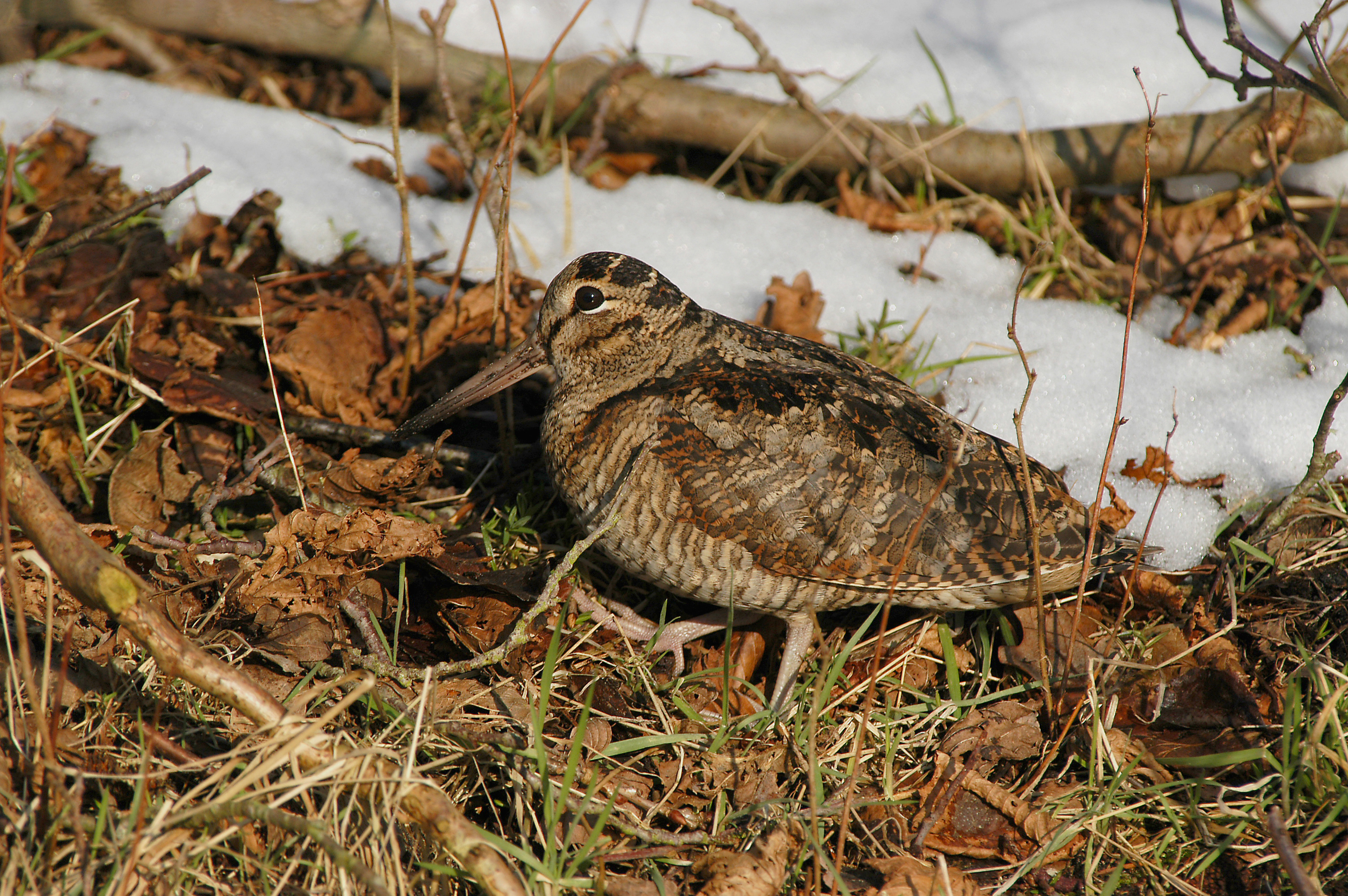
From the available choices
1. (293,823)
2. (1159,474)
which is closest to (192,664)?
(293,823)

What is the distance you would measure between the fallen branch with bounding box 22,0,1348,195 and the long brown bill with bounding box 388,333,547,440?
6.15ft

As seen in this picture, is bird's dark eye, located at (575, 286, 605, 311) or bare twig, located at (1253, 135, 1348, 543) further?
bird's dark eye, located at (575, 286, 605, 311)

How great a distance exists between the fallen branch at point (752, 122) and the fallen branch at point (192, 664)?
2.94 m

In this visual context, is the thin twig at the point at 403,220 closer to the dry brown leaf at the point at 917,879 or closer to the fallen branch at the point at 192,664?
the fallen branch at the point at 192,664

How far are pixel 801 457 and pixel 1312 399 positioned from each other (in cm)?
227

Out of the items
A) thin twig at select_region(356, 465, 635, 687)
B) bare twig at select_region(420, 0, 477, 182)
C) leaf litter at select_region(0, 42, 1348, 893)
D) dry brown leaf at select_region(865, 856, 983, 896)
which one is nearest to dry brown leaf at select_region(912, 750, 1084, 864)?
leaf litter at select_region(0, 42, 1348, 893)

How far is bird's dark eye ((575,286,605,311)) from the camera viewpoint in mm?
3158

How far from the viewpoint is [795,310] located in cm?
402

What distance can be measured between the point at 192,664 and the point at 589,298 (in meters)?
1.62

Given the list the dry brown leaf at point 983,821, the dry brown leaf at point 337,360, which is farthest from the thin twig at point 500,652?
the dry brown leaf at point 983,821

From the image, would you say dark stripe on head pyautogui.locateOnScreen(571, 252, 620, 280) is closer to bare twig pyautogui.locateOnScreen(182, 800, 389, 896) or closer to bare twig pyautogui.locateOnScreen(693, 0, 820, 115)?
bare twig pyautogui.locateOnScreen(693, 0, 820, 115)

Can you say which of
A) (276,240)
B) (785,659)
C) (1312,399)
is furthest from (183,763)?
(1312,399)

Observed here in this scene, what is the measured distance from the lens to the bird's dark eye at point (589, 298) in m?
3.16

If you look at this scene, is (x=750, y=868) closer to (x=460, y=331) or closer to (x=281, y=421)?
(x=281, y=421)
